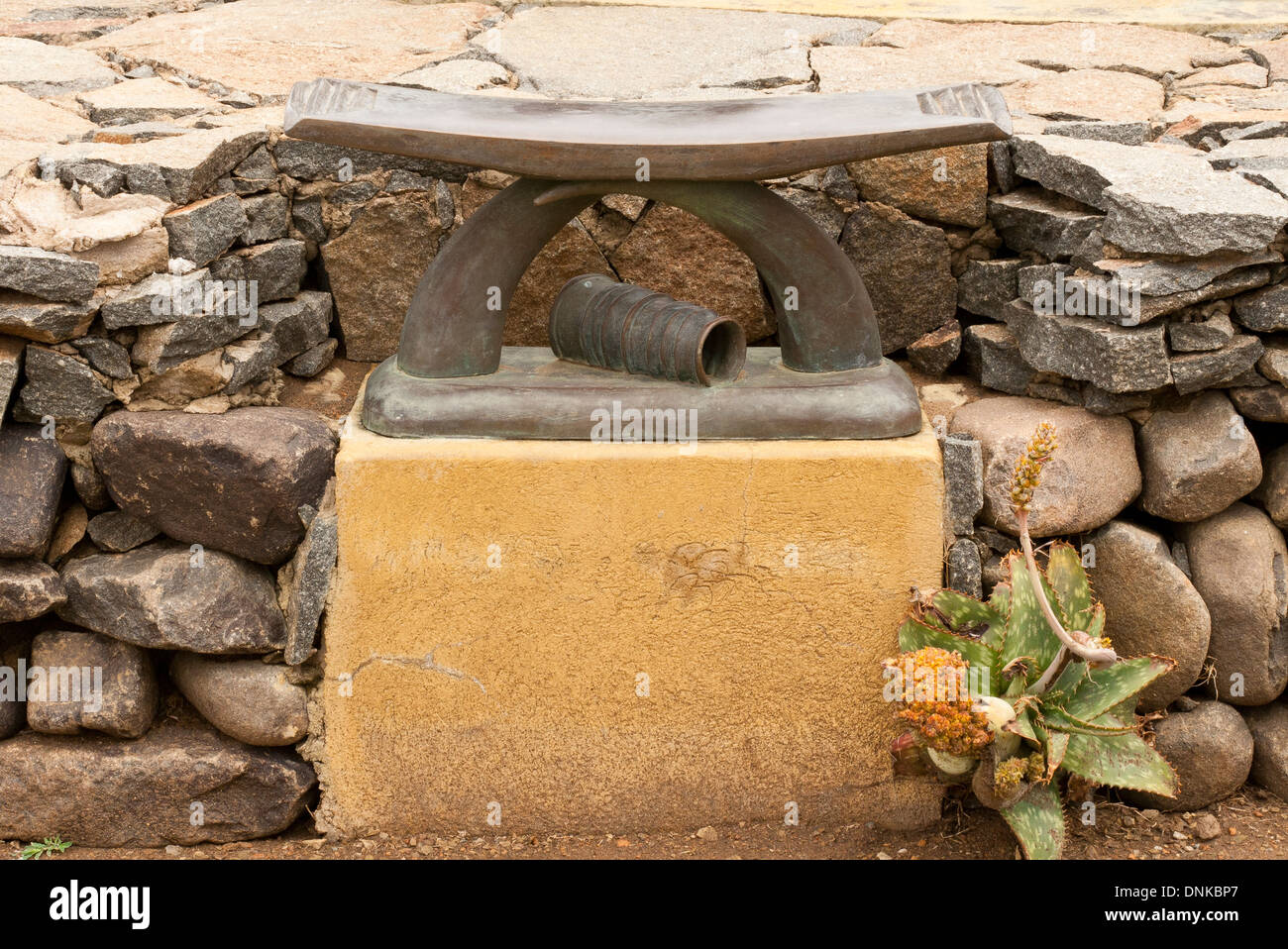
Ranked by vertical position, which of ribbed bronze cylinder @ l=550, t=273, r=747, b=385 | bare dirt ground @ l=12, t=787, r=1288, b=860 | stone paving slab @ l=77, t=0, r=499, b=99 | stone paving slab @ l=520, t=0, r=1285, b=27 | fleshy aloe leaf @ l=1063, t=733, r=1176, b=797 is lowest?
bare dirt ground @ l=12, t=787, r=1288, b=860

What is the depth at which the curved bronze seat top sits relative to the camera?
2.62m

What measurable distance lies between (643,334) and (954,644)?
876 millimetres

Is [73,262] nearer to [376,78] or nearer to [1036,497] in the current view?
[376,78]

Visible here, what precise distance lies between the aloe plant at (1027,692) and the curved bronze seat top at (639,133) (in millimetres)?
656

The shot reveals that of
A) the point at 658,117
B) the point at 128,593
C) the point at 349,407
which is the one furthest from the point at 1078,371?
the point at 128,593

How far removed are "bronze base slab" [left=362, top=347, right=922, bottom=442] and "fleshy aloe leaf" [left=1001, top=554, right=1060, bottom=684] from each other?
38 cm

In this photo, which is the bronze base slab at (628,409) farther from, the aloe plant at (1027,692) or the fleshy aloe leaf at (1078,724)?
the fleshy aloe leaf at (1078,724)

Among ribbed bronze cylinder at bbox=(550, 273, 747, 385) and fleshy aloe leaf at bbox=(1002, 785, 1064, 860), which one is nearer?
fleshy aloe leaf at bbox=(1002, 785, 1064, 860)

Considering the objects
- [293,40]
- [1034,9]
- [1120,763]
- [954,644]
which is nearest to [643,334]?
[954,644]

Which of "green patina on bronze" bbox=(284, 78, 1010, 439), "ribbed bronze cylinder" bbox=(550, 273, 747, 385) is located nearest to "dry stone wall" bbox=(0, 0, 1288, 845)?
"green patina on bronze" bbox=(284, 78, 1010, 439)

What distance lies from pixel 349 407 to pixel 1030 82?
212 centimetres

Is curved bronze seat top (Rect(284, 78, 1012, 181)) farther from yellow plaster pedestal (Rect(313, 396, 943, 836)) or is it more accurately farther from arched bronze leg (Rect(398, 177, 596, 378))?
yellow plaster pedestal (Rect(313, 396, 943, 836))

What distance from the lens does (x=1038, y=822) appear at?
2695 millimetres

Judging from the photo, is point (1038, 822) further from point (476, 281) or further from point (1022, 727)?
point (476, 281)
